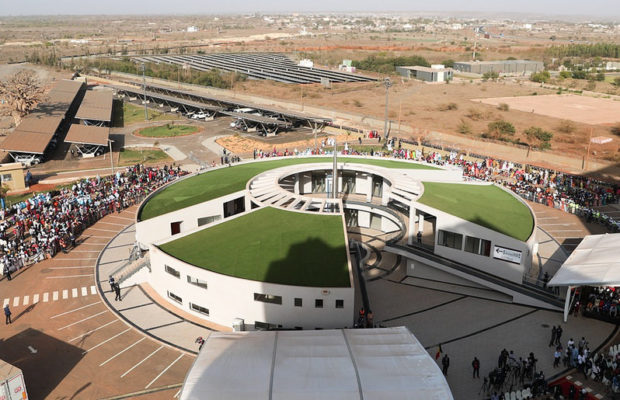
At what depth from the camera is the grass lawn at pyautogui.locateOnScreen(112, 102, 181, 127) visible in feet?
272

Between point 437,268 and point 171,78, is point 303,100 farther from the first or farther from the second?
point 437,268

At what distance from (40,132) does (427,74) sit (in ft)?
284

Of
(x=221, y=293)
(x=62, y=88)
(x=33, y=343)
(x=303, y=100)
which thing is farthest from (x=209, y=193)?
(x=62, y=88)

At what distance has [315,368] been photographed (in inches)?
705

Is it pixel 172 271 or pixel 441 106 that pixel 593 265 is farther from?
pixel 441 106

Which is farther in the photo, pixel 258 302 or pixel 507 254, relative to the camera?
pixel 507 254

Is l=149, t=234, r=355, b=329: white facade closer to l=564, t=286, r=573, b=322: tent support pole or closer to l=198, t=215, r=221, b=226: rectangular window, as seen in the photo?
l=198, t=215, r=221, b=226: rectangular window

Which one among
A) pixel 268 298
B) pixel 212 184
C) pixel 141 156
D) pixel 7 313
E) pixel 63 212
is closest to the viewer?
pixel 268 298

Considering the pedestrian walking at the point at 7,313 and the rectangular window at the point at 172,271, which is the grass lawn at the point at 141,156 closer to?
the pedestrian walking at the point at 7,313

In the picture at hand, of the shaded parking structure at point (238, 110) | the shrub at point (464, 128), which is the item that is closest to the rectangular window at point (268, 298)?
the shaded parking structure at point (238, 110)

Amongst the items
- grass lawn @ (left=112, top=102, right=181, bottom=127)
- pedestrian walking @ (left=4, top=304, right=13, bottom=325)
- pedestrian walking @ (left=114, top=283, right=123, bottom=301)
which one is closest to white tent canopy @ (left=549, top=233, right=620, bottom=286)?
pedestrian walking @ (left=114, top=283, right=123, bottom=301)

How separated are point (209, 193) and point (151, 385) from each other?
53.1ft

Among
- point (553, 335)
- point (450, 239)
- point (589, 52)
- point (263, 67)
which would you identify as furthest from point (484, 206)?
point (589, 52)

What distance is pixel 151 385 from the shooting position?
22.0m
